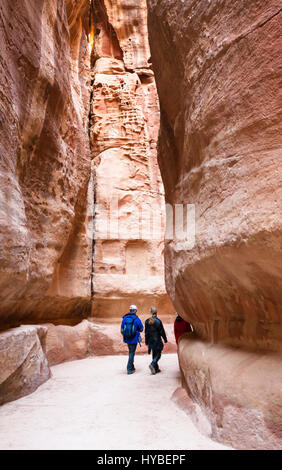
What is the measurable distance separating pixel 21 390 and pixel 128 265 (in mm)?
6070

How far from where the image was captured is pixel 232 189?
2.82m

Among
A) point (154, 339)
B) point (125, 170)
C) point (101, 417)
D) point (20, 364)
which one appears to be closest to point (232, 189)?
point (101, 417)

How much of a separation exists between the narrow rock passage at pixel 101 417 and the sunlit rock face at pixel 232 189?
408mm

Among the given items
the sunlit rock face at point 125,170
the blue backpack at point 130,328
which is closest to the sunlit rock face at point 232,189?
the blue backpack at point 130,328

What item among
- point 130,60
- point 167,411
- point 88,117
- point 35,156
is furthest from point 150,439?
point 130,60

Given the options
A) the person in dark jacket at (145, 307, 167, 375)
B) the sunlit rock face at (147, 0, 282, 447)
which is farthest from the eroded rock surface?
the sunlit rock face at (147, 0, 282, 447)

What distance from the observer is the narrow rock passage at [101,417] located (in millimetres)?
2885

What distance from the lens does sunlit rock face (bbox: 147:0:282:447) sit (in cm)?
249

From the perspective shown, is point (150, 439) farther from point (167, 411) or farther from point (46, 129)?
point (46, 129)

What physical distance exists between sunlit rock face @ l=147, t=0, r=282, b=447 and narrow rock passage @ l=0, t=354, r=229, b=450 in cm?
41

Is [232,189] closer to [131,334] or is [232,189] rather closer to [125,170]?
[131,334]

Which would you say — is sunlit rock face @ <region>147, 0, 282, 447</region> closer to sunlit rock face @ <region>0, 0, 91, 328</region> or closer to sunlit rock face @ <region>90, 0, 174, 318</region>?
sunlit rock face @ <region>0, 0, 91, 328</region>

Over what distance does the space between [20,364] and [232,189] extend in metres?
3.69

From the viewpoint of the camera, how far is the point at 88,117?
1190 centimetres
